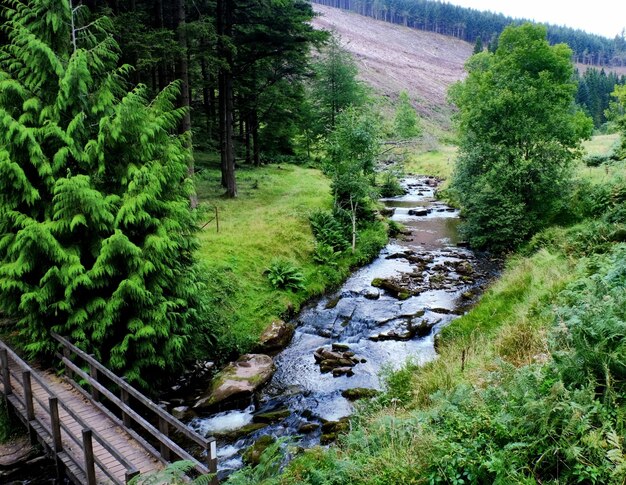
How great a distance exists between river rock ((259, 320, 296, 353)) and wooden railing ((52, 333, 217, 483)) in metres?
4.75

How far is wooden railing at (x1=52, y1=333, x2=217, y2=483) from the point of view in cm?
736

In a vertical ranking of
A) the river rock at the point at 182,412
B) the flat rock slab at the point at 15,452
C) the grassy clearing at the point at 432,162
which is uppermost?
the flat rock slab at the point at 15,452

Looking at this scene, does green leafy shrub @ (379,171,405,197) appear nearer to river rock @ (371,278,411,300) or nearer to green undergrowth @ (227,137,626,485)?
river rock @ (371,278,411,300)

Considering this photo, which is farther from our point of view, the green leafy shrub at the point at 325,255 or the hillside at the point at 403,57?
the hillside at the point at 403,57

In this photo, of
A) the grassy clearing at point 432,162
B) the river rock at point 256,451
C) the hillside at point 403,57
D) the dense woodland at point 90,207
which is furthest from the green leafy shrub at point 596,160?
the hillside at point 403,57

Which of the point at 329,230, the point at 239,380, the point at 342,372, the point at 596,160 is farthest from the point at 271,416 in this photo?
the point at 596,160

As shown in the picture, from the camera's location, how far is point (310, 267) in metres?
22.6

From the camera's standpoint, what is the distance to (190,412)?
12.5m

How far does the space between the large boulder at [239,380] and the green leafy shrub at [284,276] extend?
5.09m

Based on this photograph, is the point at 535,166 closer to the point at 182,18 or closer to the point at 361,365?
the point at 361,365

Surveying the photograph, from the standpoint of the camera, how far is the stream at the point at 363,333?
1205 centimetres

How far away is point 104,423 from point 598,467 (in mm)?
9108

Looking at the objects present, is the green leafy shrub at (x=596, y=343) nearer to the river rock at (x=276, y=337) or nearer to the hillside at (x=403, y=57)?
the river rock at (x=276, y=337)

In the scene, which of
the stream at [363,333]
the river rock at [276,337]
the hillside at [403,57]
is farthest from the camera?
the hillside at [403,57]
